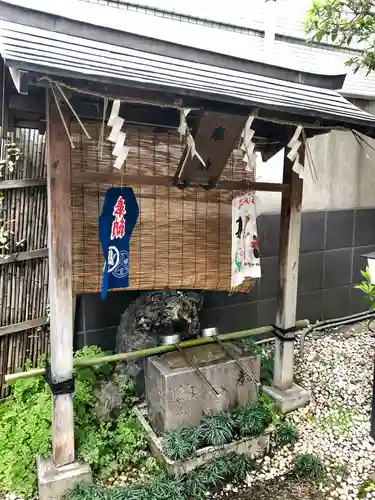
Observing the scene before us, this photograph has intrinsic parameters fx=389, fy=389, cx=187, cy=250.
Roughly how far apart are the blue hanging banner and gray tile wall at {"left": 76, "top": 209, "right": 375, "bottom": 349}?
1.41m

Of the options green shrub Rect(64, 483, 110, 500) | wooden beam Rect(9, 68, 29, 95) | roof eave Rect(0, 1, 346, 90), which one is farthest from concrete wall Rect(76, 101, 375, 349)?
wooden beam Rect(9, 68, 29, 95)

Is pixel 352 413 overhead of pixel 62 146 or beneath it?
beneath

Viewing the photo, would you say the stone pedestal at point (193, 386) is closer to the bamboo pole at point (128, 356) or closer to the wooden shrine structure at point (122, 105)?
the bamboo pole at point (128, 356)

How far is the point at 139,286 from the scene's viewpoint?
4.13 meters

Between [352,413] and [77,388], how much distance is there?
11.2ft

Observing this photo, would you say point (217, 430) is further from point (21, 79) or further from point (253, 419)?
point (21, 79)

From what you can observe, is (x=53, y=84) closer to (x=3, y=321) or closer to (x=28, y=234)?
(x=28, y=234)

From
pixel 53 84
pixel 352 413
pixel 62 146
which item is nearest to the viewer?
pixel 53 84

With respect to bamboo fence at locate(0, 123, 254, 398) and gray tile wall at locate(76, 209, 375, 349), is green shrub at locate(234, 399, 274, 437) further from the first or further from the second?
gray tile wall at locate(76, 209, 375, 349)

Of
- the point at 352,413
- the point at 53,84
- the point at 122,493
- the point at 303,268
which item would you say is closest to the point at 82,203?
the point at 53,84

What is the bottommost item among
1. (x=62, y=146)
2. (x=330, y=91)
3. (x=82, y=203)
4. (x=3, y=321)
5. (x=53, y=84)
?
(x=3, y=321)

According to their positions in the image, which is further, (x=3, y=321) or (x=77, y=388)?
(x=3, y=321)

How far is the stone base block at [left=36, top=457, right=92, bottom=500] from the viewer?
3471mm

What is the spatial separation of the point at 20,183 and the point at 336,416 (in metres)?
4.73
